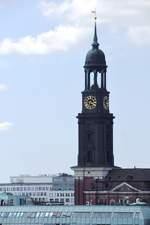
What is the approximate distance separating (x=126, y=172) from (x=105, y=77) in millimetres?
13656

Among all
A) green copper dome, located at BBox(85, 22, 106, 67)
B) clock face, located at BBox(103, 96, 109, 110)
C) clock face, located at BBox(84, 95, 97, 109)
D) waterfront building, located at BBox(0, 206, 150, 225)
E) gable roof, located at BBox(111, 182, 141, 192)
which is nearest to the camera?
waterfront building, located at BBox(0, 206, 150, 225)

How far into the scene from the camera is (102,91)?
165 meters

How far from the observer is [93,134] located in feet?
540

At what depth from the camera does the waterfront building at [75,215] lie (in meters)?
117

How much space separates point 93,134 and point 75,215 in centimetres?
4487

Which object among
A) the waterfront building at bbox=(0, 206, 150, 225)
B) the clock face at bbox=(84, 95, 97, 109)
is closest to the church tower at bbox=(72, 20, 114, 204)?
the clock face at bbox=(84, 95, 97, 109)

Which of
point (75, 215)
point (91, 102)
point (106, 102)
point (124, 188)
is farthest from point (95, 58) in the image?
point (75, 215)

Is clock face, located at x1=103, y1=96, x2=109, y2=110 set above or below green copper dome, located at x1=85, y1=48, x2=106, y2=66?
below

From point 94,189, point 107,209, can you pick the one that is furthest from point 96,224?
point 94,189

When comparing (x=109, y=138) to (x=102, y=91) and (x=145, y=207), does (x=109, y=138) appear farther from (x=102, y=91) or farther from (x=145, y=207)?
(x=145, y=207)

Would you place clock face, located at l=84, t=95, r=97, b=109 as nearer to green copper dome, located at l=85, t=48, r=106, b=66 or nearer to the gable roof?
green copper dome, located at l=85, t=48, r=106, b=66

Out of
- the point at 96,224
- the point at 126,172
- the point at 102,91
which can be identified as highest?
the point at 102,91

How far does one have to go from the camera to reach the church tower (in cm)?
16425

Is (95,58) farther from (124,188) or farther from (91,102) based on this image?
(124,188)
